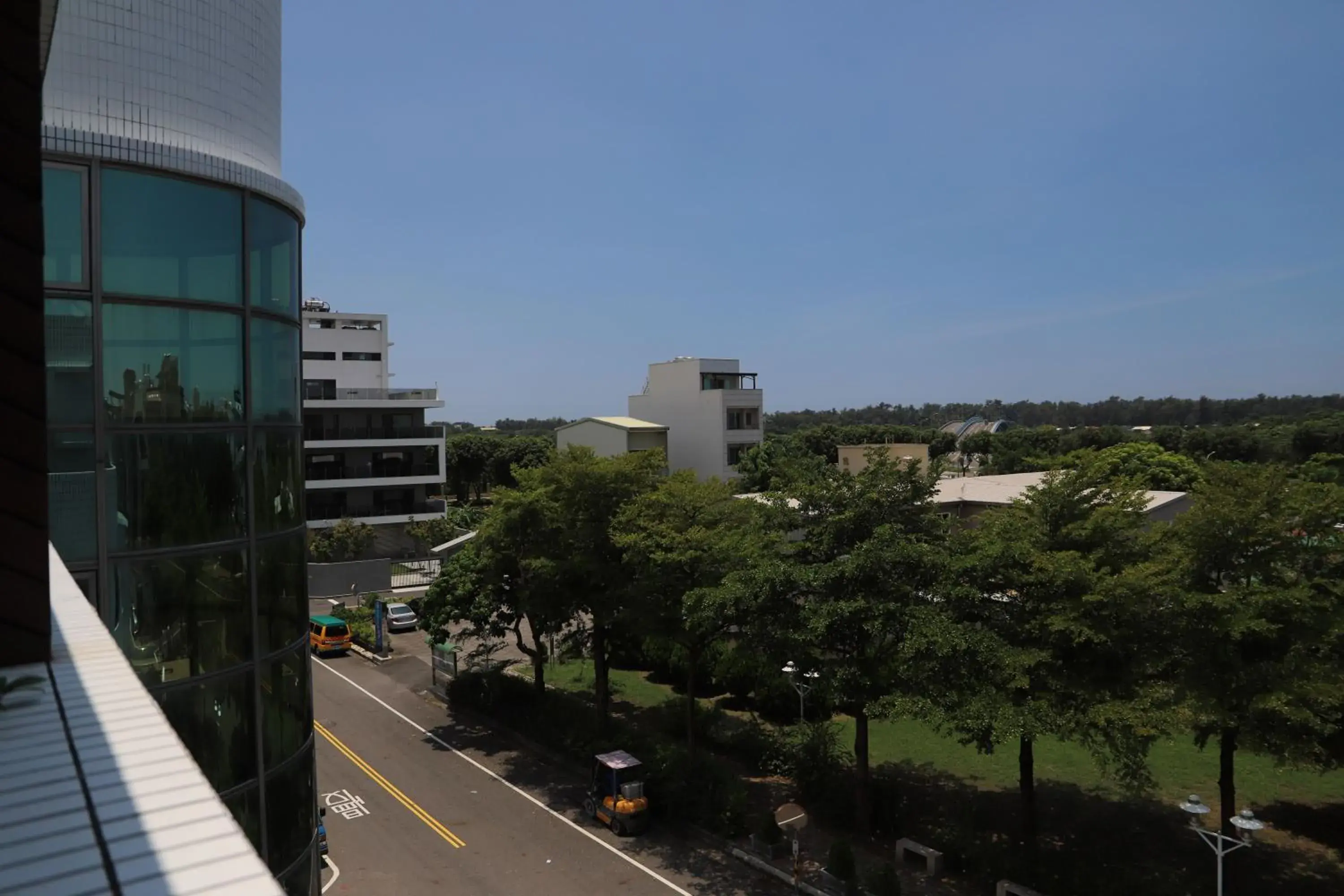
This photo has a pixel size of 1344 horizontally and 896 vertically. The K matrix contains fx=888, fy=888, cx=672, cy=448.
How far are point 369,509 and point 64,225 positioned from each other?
147 feet

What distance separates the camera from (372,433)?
164 feet

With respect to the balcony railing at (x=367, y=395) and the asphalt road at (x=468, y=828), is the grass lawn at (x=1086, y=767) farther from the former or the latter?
the balcony railing at (x=367, y=395)

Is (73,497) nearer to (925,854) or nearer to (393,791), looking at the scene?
(925,854)

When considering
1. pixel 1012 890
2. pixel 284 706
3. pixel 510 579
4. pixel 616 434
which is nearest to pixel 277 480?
pixel 284 706

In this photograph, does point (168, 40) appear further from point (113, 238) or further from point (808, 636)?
point (808, 636)

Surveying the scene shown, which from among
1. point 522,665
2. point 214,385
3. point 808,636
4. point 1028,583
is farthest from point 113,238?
point 522,665

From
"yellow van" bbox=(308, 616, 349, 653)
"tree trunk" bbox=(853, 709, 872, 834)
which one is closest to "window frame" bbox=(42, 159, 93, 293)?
"tree trunk" bbox=(853, 709, 872, 834)

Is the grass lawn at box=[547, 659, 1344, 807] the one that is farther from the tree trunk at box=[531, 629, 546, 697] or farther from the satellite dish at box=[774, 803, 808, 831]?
the tree trunk at box=[531, 629, 546, 697]

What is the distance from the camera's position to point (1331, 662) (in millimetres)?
13664

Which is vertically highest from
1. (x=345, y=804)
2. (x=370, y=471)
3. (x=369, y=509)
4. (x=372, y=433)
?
(x=372, y=433)

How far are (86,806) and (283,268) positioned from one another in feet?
22.7

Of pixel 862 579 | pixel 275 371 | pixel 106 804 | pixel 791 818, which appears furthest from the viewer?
pixel 791 818

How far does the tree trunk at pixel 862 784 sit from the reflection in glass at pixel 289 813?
9863 mm

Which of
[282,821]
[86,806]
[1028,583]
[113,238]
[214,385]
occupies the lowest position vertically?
[282,821]
